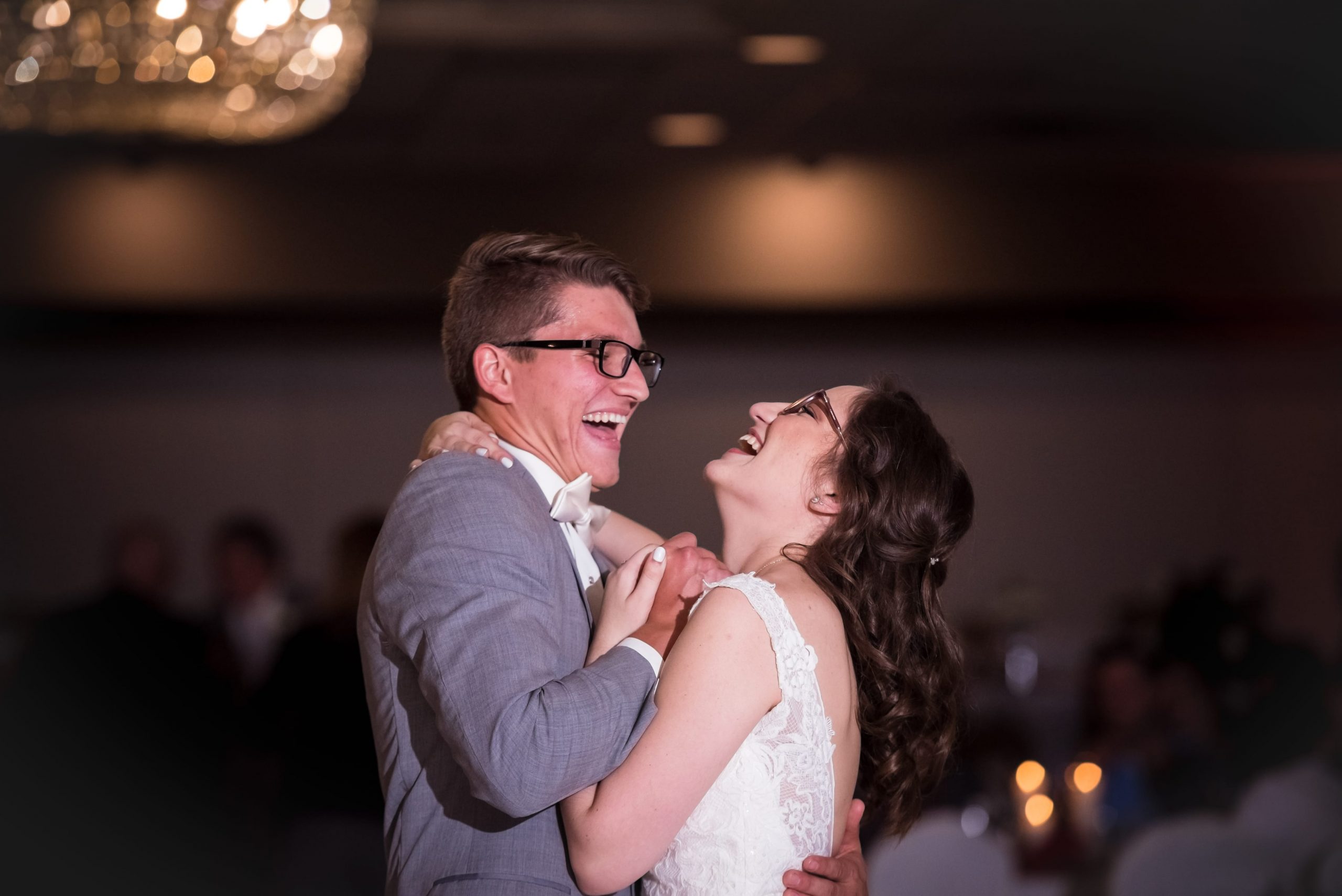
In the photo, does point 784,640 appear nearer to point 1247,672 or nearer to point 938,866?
point 938,866

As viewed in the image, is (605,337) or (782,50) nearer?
(605,337)

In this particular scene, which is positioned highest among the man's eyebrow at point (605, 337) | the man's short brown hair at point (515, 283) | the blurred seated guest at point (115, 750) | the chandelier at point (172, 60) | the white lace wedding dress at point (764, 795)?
the chandelier at point (172, 60)

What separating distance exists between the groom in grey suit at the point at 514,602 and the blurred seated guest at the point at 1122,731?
249 centimetres

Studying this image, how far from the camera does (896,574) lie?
6.79 ft

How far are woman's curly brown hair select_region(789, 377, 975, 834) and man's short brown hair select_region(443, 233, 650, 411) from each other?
53 cm

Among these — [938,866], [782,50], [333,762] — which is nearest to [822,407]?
[938,866]

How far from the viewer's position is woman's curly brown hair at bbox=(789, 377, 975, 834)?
2.04 metres

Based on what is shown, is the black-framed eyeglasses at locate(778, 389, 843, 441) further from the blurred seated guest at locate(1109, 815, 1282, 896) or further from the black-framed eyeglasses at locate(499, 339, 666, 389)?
the blurred seated guest at locate(1109, 815, 1282, 896)

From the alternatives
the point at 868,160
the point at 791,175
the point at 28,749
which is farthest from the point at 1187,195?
the point at 28,749

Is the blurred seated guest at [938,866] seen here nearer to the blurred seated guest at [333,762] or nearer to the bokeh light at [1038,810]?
the bokeh light at [1038,810]

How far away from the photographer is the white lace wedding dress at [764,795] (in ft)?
6.06

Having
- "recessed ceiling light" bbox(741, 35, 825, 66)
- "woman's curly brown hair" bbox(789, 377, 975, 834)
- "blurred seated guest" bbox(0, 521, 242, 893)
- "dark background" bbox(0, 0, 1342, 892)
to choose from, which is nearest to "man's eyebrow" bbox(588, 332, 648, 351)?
"woman's curly brown hair" bbox(789, 377, 975, 834)

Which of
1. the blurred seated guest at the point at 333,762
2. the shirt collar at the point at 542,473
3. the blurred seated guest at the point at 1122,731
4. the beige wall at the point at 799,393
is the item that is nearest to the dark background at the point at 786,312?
the beige wall at the point at 799,393

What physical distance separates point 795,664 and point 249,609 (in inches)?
205
